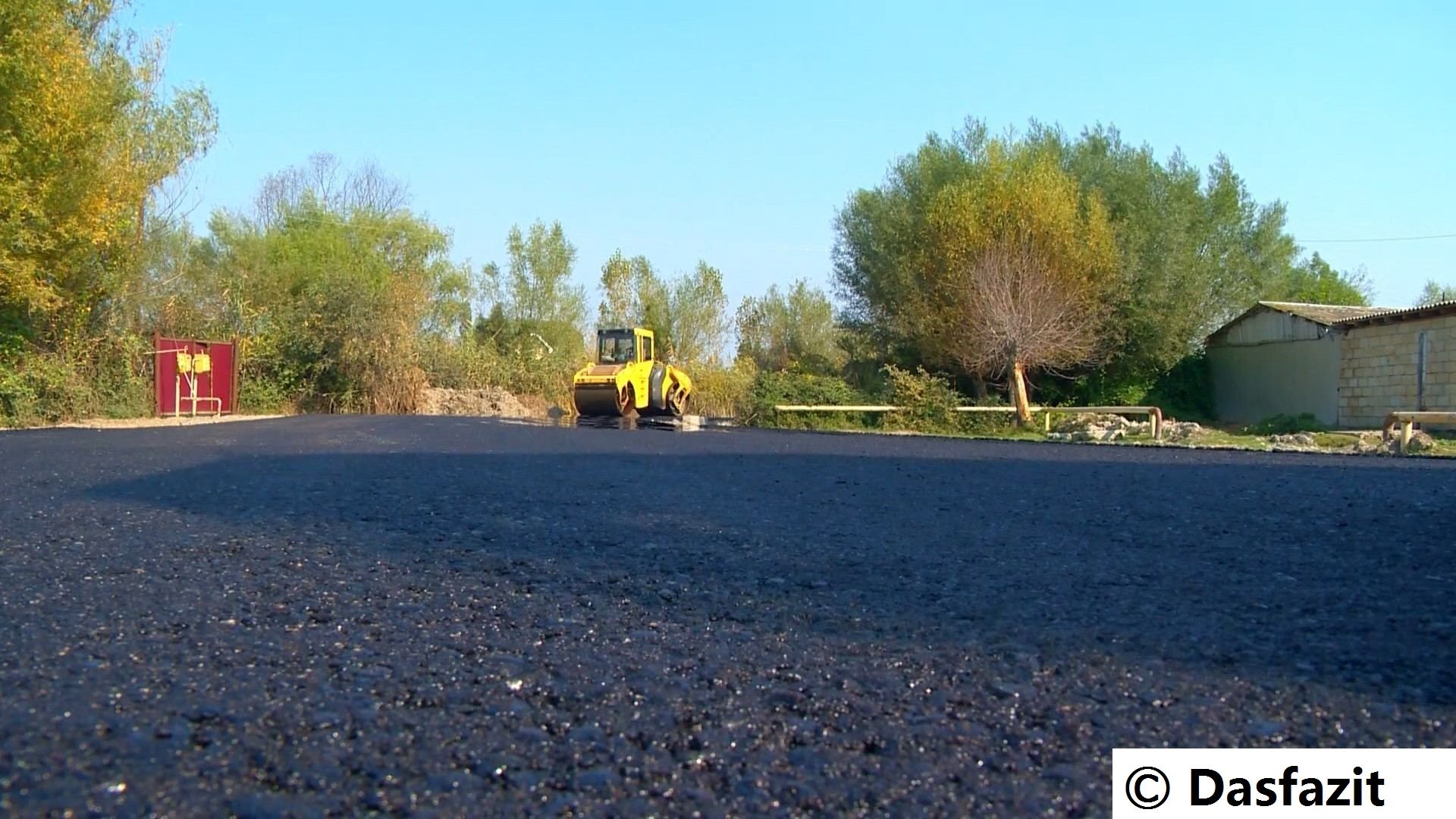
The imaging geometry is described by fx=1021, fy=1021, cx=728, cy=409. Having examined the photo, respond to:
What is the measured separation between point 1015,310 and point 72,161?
18.4m

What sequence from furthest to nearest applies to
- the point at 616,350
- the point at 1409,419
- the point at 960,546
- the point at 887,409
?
the point at 887,409
the point at 616,350
the point at 1409,419
the point at 960,546

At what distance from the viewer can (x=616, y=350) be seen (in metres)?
20.5

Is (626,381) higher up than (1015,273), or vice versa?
(1015,273)

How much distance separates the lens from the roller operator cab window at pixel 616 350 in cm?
2044

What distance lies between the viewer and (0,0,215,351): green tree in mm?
16359

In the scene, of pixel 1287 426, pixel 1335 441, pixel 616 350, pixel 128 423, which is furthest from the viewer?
pixel 1287 426

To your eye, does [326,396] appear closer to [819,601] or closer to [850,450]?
[850,450]

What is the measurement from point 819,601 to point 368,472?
18.4 ft

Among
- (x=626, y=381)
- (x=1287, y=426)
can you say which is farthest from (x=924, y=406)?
(x=1287, y=426)

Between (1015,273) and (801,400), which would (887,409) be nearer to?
(801,400)

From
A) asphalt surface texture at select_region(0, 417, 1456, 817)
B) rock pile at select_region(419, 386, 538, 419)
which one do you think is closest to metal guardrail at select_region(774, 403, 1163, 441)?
rock pile at select_region(419, 386, 538, 419)

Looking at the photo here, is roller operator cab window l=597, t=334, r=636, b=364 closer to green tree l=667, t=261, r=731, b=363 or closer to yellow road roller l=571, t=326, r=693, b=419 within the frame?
yellow road roller l=571, t=326, r=693, b=419

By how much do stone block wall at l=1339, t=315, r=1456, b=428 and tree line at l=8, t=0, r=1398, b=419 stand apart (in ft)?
17.6

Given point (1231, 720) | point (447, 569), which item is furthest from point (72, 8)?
point (1231, 720)
